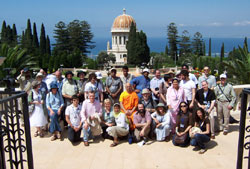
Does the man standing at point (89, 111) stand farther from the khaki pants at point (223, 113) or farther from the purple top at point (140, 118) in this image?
the khaki pants at point (223, 113)

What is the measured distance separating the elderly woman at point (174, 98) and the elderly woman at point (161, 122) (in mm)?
231

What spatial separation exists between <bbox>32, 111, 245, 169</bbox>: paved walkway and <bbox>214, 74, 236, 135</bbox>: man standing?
0.49 m

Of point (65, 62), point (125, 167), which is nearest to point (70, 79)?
point (125, 167)

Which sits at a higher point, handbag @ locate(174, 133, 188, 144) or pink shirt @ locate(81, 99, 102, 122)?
pink shirt @ locate(81, 99, 102, 122)

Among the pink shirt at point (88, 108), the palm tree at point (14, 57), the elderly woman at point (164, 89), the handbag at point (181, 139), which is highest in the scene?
the palm tree at point (14, 57)

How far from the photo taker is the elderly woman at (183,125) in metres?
5.84

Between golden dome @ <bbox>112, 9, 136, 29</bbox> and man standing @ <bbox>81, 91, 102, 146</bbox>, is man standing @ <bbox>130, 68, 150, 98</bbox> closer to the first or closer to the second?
man standing @ <bbox>81, 91, 102, 146</bbox>

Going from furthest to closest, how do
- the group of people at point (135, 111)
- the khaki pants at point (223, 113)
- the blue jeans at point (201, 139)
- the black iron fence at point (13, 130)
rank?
1. the khaki pants at point (223, 113)
2. the group of people at point (135, 111)
3. the blue jeans at point (201, 139)
4. the black iron fence at point (13, 130)

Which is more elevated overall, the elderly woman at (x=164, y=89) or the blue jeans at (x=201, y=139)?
the elderly woman at (x=164, y=89)

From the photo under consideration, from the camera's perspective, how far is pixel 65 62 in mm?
41531

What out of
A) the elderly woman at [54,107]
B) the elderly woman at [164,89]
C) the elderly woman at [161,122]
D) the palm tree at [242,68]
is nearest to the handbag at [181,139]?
the elderly woman at [161,122]

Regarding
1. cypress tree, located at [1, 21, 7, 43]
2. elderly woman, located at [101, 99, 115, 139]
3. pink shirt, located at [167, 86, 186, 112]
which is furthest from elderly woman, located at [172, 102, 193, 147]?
cypress tree, located at [1, 21, 7, 43]

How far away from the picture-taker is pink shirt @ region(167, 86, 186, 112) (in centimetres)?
640

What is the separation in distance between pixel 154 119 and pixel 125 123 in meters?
0.69
